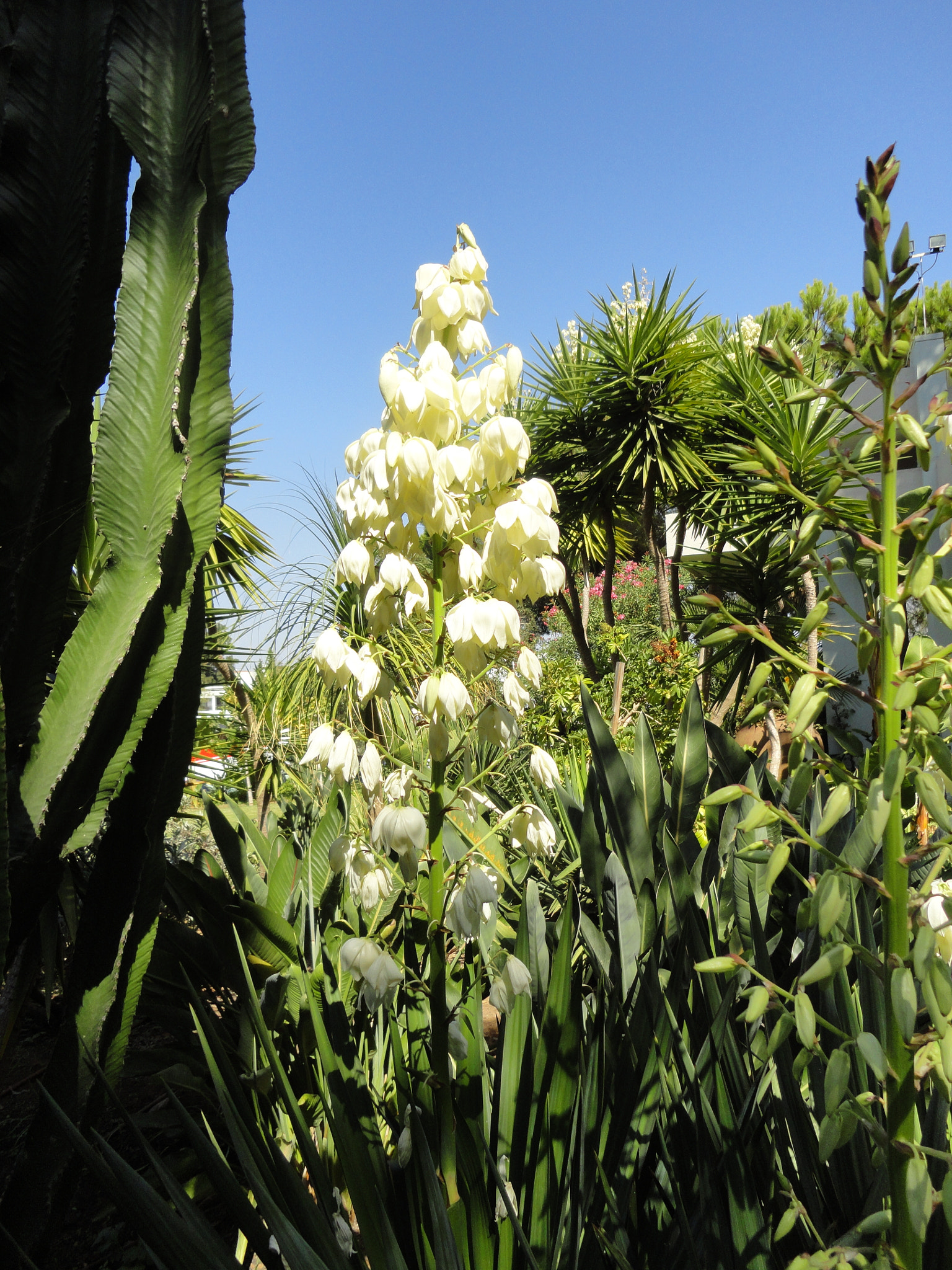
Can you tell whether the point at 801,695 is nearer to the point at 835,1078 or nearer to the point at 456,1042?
the point at 835,1078

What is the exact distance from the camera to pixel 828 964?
0.66m

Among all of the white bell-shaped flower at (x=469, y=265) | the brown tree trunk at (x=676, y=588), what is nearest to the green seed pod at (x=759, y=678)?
the white bell-shaped flower at (x=469, y=265)

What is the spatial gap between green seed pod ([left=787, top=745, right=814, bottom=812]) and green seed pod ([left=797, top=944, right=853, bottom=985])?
123mm

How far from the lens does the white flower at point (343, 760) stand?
49.6 inches

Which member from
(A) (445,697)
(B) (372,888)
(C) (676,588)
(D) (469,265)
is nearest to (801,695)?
(A) (445,697)

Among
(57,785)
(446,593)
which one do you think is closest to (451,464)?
(446,593)

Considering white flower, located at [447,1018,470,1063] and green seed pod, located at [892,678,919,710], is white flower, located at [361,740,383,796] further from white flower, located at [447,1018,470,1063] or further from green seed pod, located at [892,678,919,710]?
green seed pod, located at [892,678,919,710]

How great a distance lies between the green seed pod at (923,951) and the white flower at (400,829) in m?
0.69

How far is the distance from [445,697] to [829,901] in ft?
2.15

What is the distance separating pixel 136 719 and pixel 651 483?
18.0ft

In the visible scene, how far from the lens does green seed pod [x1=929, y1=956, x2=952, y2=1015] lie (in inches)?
24.4

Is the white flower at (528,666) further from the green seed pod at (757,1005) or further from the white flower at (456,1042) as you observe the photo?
the green seed pod at (757,1005)

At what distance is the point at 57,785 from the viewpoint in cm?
126

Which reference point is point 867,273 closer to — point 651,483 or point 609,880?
point 609,880
